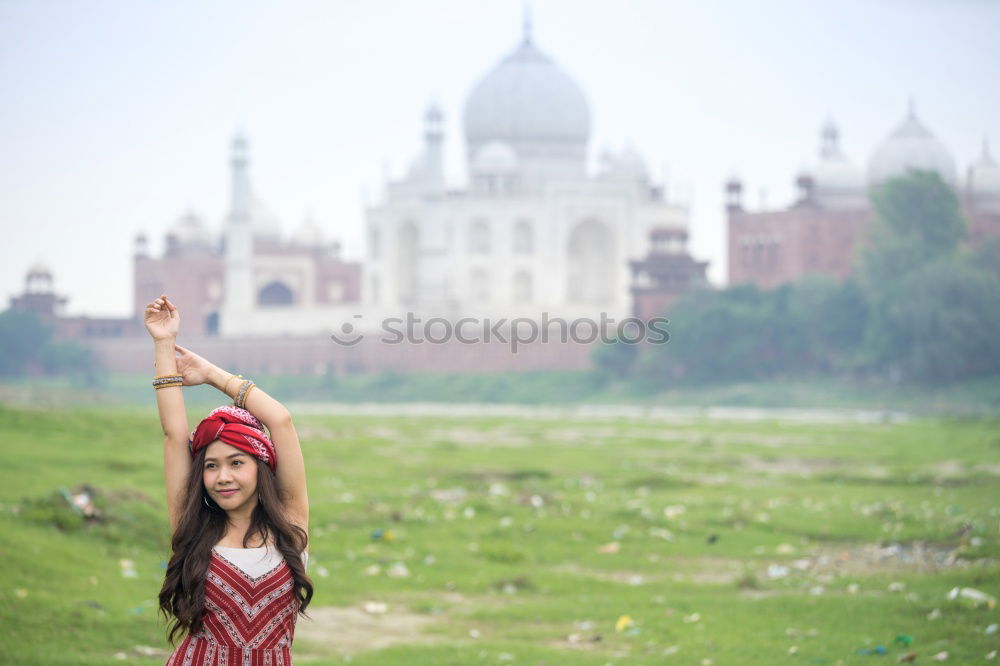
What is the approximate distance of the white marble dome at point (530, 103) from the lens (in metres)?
54.5

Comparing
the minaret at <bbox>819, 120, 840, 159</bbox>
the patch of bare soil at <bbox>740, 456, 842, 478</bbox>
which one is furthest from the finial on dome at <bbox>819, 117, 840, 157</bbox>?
the patch of bare soil at <bbox>740, 456, 842, 478</bbox>

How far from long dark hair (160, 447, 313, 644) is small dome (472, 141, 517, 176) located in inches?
1920

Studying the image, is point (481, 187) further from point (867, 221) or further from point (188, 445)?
point (188, 445)

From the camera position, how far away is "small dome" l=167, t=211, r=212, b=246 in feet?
212

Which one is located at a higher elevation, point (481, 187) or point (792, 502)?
point (481, 187)

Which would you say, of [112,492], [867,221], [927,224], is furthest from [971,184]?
[112,492]

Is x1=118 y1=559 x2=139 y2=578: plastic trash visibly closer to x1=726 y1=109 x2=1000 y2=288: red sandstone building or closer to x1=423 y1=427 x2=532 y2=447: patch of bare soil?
x1=423 y1=427 x2=532 y2=447: patch of bare soil

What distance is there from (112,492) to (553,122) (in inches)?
1756

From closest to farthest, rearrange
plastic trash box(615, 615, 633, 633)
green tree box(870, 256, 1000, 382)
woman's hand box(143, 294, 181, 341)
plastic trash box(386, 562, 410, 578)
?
woman's hand box(143, 294, 181, 341) → plastic trash box(615, 615, 633, 633) → plastic trash box(386, 562, 410, 578) → green tree box(870, 256, 1000, 382)

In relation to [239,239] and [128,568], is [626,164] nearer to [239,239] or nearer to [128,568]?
[239,239]

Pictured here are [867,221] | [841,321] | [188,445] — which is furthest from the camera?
[867,221]

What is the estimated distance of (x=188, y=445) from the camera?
4.42 meters

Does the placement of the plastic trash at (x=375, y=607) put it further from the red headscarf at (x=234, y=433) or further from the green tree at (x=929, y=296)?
the green tree at (x=929, y=296)

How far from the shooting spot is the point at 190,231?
6525 cm
